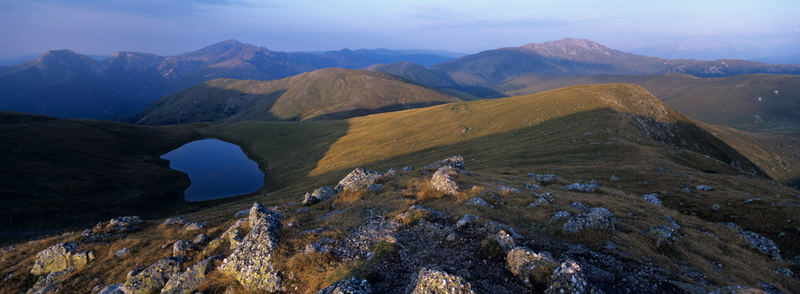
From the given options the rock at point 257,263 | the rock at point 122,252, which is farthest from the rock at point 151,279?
the rock at point 122,252

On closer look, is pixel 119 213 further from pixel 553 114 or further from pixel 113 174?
pixel 553 114

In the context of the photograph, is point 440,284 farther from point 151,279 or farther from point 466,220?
point 151,279

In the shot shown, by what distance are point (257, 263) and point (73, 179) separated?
286 feet

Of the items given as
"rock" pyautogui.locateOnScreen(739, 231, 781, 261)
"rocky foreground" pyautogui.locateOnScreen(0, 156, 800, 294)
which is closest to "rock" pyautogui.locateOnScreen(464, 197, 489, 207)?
"rocky foreground" pyautogui.locateOnScreen(0, 156, 800, 294)

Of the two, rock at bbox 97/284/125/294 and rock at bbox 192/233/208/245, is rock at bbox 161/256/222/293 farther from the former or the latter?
rock at bbox 192/233/208/245

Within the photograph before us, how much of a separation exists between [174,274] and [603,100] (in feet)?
328

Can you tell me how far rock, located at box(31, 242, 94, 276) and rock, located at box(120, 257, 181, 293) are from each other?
7723 millimetres

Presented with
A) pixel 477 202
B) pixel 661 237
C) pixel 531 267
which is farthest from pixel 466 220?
pixel 661 237

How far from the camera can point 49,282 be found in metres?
19.2

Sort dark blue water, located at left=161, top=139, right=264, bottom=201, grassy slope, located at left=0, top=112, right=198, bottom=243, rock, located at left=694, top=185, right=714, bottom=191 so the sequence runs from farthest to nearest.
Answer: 1. dark blue water, located at left=161, top=139, right=264, bottom=201
2. grassy slope, located at left=0, top=112, right=198, bottom=243
3. rock, located at left=694, top=185, right=714, bottom=191

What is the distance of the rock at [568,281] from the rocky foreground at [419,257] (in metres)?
0.03

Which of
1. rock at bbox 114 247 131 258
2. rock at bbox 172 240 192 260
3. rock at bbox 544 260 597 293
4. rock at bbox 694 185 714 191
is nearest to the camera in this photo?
rock at bbox 544 260 597 293

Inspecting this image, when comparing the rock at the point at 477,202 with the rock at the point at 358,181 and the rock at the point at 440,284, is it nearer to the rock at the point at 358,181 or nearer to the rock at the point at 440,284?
the rock at the point at 358,181

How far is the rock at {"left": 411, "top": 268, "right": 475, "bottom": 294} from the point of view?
34.6 feet
